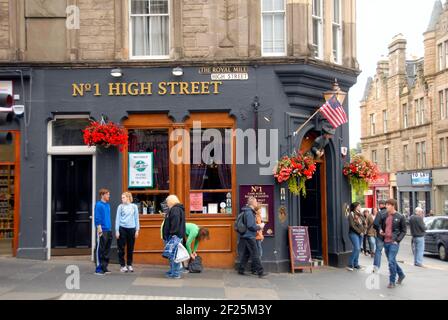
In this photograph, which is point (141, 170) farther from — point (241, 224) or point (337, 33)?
point (337, 33)

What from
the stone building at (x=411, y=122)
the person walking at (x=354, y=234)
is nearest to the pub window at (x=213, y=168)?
the person walking at (x=354, y=234)

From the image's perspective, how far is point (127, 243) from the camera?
13656 millimetres

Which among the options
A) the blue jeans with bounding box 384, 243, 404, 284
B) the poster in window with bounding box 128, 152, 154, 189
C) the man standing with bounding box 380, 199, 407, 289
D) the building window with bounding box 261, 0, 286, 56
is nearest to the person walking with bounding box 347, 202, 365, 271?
the man standing with bounding box 380, 199, 407, 289

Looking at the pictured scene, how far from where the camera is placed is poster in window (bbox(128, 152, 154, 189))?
15.1m

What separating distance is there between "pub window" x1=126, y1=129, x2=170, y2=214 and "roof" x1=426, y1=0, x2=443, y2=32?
36.4 m

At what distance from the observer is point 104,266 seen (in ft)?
43.7

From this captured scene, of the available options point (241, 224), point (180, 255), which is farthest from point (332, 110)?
point (180, 255)

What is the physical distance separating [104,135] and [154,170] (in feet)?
5.20

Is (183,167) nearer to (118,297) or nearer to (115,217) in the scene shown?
(115,217)

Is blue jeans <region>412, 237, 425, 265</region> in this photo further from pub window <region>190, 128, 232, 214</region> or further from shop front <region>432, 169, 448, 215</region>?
shop front <region>432, 169, 448, 215</region>

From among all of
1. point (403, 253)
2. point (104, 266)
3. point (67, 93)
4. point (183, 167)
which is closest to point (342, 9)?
point (183, 167)

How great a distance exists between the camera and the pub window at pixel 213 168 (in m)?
15.1

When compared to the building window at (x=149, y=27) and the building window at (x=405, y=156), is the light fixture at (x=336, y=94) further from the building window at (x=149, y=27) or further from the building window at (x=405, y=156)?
the building window at (x=405, y=156)
